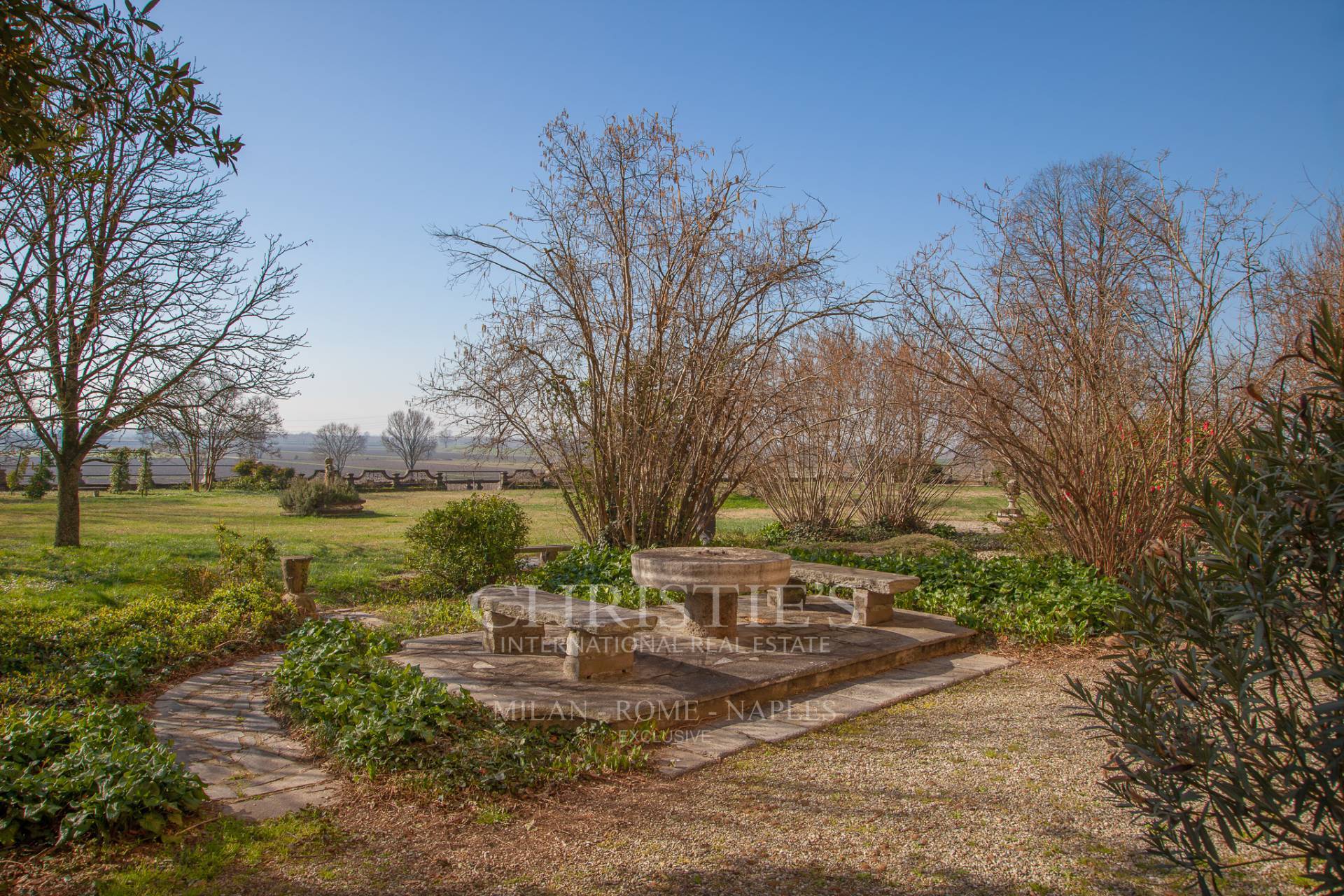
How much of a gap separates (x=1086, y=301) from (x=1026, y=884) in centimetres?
574

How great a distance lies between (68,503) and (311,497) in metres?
6.13

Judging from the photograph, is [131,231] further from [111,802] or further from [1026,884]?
[1026,884]

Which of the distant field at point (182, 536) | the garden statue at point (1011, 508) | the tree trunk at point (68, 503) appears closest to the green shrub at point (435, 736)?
the distant field at point (182, 536)

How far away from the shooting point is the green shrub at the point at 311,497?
53.2ft

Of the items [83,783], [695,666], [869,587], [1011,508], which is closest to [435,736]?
[83,783]

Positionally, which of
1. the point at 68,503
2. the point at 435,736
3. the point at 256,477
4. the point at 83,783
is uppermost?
the point at 256,477

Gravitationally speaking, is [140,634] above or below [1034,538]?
below

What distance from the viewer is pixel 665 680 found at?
4.73 meters

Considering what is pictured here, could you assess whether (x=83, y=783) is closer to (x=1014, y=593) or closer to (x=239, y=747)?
(x=239, y=747)

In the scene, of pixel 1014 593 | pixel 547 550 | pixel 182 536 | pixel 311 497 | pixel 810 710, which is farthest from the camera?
pixel 311 497

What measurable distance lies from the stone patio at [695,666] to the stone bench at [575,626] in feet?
0.31

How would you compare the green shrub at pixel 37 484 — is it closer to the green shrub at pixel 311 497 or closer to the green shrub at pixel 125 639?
the green shrub at pixel 311 497

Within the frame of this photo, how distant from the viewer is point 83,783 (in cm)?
294

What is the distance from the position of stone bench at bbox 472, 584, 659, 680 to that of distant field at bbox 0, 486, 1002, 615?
3898 mm
